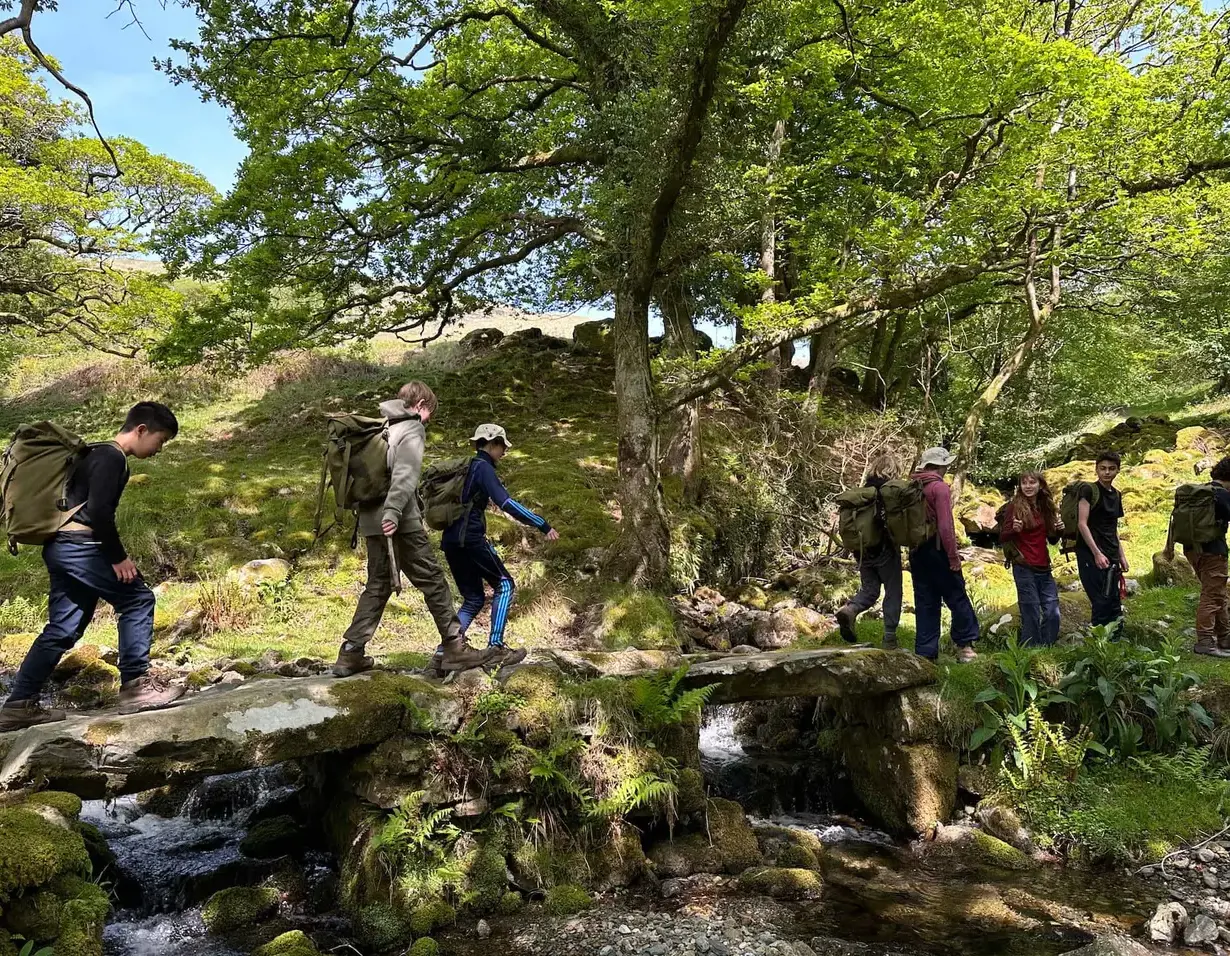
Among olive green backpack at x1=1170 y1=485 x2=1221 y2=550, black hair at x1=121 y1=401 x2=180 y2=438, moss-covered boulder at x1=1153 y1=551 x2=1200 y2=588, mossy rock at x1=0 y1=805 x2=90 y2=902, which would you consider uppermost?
black hair at x1=121 y1=401 x2=180 y2=438

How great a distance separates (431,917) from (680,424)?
10.6 m

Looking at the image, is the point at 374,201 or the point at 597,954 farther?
the point at 374,201

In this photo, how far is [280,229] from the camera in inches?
471

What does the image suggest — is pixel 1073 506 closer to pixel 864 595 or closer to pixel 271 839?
pixel 864 595

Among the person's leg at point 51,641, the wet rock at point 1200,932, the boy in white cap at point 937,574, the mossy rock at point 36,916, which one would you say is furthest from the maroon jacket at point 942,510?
the mossy rock at point 36,916

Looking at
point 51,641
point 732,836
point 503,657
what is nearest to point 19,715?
point 51,641

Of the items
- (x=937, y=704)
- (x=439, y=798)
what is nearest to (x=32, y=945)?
(x=439, y=798)

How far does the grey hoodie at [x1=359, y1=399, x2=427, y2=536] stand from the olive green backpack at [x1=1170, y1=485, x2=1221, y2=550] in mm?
7869

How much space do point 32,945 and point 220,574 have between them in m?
7.87

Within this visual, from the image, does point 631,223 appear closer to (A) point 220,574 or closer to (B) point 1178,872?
(A) point 220,574

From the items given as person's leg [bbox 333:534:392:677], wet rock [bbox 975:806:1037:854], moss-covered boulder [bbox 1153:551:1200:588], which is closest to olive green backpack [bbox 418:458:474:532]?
person's leg [bbox 333:534:392:677]

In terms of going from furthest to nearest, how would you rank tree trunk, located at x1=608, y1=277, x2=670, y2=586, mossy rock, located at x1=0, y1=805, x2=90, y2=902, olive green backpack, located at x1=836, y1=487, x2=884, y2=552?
tree trunk, located at x1=608, y1=277, x2=670, y2=586 → olive green backpack, located at x1=836, y1=487, x2=884, y2=552 → mossy rock, located at x1=0, y1=805, x2=90, y2=902

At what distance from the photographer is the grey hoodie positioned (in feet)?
18.2

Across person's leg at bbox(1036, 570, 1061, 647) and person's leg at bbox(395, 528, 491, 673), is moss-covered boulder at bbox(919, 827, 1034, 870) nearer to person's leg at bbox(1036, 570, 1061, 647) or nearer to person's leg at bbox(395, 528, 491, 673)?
person's leg at bbox(1036, 570, 1061, 647)
